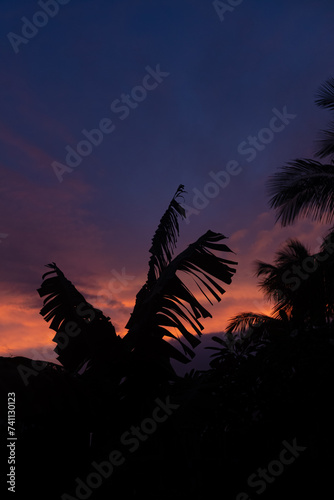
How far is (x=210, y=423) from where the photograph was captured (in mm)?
4762

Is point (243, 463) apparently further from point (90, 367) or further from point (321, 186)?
point (321, 186)

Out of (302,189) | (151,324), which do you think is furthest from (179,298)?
(302,189)

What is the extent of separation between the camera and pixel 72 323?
17.0ft

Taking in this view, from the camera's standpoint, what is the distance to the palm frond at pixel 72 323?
4793mm

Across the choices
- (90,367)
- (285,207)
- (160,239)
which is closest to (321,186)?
(285,207)

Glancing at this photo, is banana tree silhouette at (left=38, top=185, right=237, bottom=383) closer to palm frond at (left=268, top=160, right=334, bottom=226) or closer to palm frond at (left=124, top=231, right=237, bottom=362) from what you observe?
palm frond at (left=124, top=231, right=237, bottom=362)

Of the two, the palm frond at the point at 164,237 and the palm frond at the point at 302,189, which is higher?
the palm frond at the point at 302,189

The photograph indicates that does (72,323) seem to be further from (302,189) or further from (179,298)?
(302,189)

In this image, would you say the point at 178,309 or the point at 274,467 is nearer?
the point at 274,467

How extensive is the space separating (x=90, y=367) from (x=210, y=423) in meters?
1.80

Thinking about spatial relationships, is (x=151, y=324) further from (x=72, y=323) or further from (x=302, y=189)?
(x=302, y=189)

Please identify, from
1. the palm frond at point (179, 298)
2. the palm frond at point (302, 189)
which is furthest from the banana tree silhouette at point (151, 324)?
the palm frond at point (302, 189)

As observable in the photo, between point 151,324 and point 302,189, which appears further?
point 302,189

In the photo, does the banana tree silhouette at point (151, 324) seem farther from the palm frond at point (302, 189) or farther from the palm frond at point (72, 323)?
the palm frond at point (302, 189)
